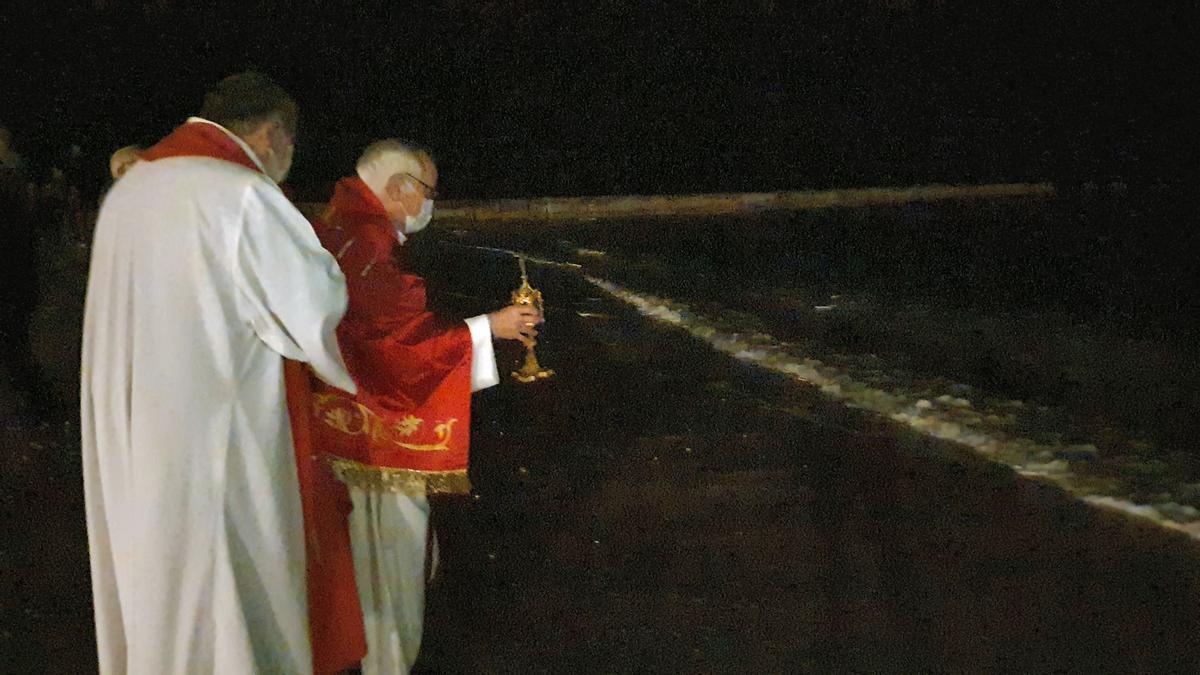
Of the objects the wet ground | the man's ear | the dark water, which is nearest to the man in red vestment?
the man's ear

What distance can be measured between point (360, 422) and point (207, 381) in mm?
560

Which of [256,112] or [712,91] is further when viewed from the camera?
[712,91]

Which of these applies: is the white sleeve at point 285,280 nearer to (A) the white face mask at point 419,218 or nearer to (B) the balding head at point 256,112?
(B) the balding head at point 256,112

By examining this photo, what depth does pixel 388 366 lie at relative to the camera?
3.24m

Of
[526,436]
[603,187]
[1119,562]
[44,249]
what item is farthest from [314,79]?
[1119,562]

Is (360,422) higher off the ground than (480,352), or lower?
lower

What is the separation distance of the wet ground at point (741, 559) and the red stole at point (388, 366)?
1151 mm

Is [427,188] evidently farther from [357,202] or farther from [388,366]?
[388,366]

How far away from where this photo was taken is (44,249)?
707 inches

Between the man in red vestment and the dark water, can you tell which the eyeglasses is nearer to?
the man in red vestment

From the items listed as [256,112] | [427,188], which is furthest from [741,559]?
[256,112]

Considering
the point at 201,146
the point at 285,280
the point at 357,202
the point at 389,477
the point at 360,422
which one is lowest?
the point at 389,477

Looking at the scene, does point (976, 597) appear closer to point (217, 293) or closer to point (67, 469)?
point (217, 293)

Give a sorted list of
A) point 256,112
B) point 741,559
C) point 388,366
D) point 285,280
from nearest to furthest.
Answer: point 285,280 → point 256,112 → point 388,366 → point 741,559
